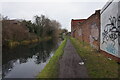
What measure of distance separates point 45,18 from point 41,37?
8.64 m

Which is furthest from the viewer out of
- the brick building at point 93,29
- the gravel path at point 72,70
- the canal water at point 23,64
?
the brick building at point 93,29

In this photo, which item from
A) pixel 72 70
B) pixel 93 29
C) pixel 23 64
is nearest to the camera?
pixel 72 70

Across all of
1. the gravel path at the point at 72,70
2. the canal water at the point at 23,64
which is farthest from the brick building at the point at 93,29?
the gravel path at the point at 72,70

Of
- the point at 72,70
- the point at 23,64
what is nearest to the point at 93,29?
the point at 23,64

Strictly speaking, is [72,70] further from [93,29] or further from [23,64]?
[93,29]

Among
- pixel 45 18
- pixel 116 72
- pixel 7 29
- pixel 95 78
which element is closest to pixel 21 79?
pixel 95 78

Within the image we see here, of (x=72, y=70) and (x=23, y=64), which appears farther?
(x=23, y=64)

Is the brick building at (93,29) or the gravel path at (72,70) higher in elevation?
the brick building at (93,29)

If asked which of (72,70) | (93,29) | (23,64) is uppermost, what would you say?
(93,29)

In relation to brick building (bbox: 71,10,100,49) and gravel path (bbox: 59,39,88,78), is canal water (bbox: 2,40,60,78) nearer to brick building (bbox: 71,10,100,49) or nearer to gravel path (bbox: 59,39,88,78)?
gravel path (bbox: 59,39,88,78)

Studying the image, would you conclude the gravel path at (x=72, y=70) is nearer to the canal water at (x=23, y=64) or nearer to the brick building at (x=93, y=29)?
the canal water at (x=23, y=64)

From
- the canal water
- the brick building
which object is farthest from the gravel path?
the brick building

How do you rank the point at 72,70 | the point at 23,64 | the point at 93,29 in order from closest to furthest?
the point at 72,70 → the point at 23,64 → the point at 93,29

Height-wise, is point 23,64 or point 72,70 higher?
point 72,70
